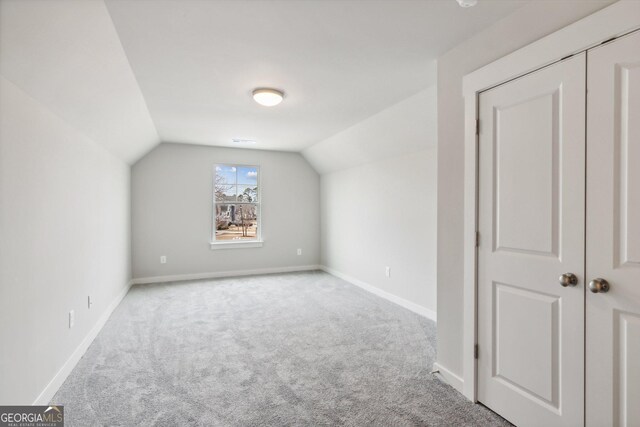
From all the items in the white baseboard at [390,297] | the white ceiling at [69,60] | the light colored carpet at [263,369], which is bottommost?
the light colored carpet at [263,369]

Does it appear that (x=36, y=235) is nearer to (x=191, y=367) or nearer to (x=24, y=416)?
(x=24, y=416)

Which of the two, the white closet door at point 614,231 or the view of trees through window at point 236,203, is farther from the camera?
the view of trees through window at point 236,203

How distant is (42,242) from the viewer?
2.13 metres

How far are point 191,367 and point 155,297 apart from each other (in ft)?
7.84

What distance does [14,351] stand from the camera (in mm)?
1752

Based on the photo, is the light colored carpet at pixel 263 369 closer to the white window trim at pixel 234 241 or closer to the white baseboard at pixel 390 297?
the white baseboard at pixel 390 297

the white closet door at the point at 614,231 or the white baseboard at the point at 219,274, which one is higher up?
the white closet door at the point at 614,231

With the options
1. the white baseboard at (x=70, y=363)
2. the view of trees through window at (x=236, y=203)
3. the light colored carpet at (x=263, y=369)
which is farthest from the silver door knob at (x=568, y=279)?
the view of trees through window at (x=236, y=203)

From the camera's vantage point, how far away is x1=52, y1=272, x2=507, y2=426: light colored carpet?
1.99 meters

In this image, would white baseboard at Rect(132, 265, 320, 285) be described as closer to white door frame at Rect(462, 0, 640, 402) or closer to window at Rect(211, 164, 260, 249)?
window at Rect(211, 164, 260, 249)

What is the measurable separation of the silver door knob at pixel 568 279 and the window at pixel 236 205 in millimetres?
5114

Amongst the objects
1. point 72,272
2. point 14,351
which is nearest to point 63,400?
point 14,351

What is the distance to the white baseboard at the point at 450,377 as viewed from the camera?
2219 mm

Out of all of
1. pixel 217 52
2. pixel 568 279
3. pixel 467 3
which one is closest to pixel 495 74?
pixel 467 3
